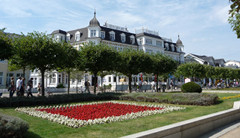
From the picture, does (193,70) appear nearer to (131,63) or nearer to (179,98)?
(131,63)

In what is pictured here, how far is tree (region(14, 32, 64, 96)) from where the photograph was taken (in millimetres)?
16031

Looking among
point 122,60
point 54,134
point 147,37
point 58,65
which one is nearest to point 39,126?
point 54,134

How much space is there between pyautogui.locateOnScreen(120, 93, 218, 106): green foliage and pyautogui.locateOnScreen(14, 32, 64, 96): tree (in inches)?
285

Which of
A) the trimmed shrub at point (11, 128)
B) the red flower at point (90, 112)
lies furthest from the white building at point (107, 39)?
the trimmed shrub at point (11, 128)

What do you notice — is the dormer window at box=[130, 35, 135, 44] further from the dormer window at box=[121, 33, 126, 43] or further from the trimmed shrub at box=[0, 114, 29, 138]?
the trimmed shrub at box=[0, 114, 29, 138]

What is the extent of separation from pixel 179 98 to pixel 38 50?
1180cm

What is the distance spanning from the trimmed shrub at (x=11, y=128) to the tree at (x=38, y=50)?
11.9m

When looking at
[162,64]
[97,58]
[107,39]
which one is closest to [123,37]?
[107,39]

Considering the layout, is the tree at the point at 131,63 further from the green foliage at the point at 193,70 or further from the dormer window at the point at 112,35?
the dormer window at the point at 112,35

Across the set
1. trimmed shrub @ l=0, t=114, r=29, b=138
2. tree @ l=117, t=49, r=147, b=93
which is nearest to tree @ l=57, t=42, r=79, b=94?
tree @ l=117, t=49, r=147, b=93

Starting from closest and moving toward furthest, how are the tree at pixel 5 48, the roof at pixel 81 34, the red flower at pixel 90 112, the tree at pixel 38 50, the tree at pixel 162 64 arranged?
the red flower at pixel 90 112 → the tree at pixel 5 48 → the tree at pixel 38 50 → the tree at pixel 162 64 → the roof at pixel 81 34

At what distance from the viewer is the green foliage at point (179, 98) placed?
1356cm

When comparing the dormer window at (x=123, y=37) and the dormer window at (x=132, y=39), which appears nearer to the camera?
the dormer window at (x=123, y=37)

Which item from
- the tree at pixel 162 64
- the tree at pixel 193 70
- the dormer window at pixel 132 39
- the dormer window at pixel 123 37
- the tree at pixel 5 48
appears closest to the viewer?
the tree at pixel 5 48
